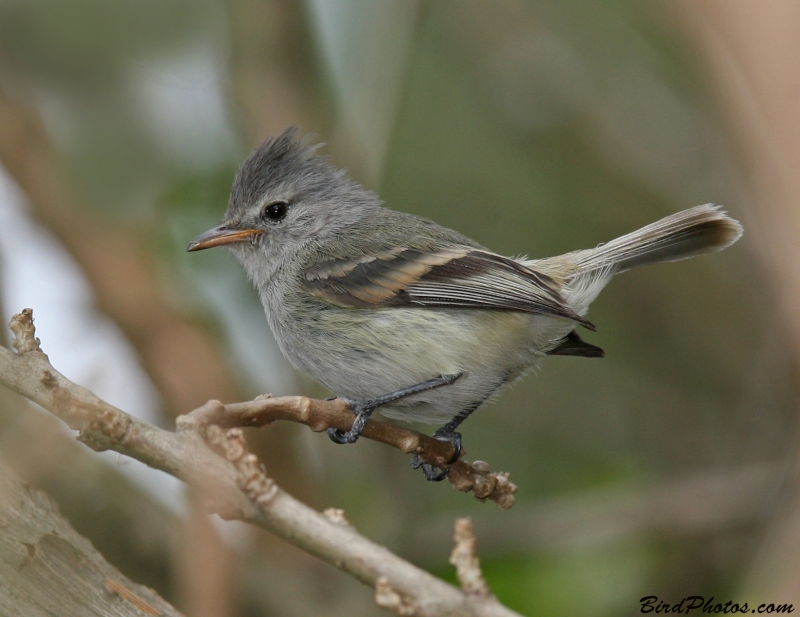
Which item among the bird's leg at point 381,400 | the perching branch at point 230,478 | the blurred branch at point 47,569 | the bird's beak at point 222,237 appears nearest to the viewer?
the perching branch at point 230,478

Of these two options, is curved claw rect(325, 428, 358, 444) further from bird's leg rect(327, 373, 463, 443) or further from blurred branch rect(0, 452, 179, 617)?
blurred branch rect(0, 452, 179, 617)

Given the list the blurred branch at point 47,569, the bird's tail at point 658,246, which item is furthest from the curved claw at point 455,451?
the blurred branch at point 47,569

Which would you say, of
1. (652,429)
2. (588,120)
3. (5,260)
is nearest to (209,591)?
(5,260)

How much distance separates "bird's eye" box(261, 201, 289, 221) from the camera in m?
4.63

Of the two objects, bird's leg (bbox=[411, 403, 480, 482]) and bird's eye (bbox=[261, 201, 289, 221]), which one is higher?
bird's eye (bbox=[261, 201, 289, 221])

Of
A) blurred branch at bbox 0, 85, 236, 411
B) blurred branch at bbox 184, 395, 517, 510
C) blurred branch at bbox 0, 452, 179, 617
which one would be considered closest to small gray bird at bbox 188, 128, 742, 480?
blurred branch at bbox 184, 395, 517, 510

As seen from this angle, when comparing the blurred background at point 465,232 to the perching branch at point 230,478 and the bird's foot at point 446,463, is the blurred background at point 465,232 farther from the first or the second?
the perching branch at point 230,478

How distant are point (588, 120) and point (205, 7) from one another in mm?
2727

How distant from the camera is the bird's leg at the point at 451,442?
137 inches

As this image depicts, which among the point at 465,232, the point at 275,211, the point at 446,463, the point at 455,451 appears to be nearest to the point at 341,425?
the point at 446,463

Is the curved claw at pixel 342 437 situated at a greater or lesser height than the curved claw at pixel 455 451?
lesser

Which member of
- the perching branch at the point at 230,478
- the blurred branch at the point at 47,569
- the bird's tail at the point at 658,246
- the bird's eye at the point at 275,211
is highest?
the bird's tail at the point at 658,246

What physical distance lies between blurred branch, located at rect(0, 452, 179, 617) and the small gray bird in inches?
47.8

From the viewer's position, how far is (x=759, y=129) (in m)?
3.15
